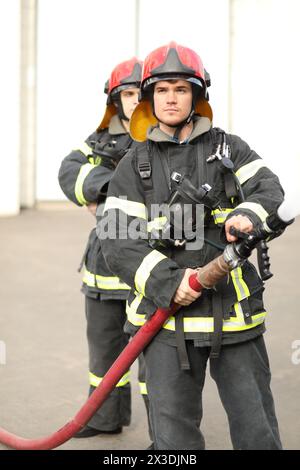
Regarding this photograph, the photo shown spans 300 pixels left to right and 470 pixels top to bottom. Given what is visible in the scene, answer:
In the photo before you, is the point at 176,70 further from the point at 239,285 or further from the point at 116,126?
the point at 116,126

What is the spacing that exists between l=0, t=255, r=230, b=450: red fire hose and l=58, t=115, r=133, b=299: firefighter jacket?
81 centimetres

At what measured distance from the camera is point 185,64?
10.9 feet

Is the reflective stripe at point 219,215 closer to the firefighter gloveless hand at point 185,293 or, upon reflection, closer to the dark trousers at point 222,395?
the firefighter gloveless hand at point 185,293

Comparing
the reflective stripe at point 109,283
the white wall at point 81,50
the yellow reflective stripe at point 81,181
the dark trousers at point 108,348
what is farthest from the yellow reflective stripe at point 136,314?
the white wall at point 81,50

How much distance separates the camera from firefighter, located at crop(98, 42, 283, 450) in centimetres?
315

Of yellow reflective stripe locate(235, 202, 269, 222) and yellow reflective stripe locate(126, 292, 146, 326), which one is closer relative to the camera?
yellow reflective stripe locate(235, 202, 269, 222)

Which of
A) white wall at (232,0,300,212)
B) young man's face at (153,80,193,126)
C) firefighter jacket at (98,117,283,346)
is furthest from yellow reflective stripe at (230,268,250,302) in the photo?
white wall at (232,0,300,212)

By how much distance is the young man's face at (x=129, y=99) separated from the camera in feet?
14.6

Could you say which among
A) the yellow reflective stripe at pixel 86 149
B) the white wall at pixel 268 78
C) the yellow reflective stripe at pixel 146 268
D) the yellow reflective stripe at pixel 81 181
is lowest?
the yellow reflective stripe at pixel 146 268

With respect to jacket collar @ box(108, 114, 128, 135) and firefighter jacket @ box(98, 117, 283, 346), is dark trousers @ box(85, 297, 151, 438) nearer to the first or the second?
jacket collar @ box(108, 114, 128, 135)

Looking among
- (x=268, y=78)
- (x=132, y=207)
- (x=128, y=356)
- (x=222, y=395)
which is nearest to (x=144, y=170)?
(x=132, y=207)

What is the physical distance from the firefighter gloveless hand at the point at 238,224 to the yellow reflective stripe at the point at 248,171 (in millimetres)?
289

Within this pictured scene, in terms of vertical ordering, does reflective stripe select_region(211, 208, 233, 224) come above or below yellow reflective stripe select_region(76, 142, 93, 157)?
below
